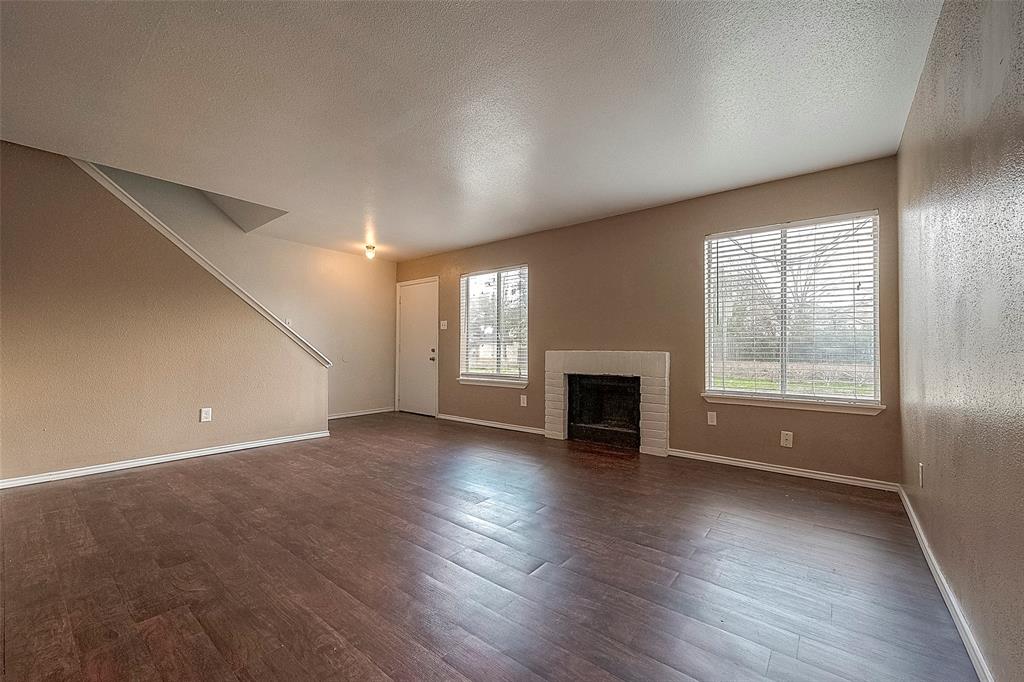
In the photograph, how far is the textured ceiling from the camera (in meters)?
1.91

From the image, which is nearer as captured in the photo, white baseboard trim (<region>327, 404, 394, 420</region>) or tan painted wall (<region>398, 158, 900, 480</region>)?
tan painted wall (<region>398, 158, 900, 480</region>)

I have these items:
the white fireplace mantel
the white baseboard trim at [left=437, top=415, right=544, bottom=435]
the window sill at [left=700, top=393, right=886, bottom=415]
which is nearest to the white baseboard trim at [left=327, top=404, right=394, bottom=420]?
the white baseboard trim at [left=437, top=415, right=544, bottom=435]

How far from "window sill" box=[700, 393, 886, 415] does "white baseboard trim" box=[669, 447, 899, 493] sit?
19.6 inches

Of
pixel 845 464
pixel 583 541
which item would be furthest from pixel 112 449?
pixel 845 464

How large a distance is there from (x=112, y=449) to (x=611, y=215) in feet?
16.9

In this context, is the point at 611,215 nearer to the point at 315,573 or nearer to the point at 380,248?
the point at 380,248

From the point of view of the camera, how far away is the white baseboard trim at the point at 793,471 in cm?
319

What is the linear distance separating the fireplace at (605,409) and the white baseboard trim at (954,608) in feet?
7.69

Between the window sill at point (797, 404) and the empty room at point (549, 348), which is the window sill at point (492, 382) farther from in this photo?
the window sill at point (797, 404)

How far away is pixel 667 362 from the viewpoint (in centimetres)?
420

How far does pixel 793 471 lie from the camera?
353 cm

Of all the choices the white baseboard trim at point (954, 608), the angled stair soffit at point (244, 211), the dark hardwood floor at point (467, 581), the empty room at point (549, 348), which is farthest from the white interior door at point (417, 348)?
the white baseboard trim at point (954, 608)

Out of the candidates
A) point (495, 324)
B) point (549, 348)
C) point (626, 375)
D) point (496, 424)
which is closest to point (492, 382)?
point (496, 424)

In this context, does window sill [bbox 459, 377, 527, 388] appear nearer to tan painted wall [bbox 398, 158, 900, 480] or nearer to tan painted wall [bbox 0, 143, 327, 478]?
tan painted wall [bbox 398, 158, 900, 480]
